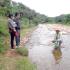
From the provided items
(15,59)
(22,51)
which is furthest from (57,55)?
(15,59)

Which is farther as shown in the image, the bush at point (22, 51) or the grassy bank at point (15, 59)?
the bush at point (22, 51)

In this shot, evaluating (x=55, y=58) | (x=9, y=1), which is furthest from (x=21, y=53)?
(x=9, y=1)

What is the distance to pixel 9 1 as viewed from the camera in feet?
111

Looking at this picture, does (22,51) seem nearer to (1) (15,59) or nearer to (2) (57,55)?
(1) (15,59)

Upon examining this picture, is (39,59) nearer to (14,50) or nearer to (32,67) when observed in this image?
(14,50)

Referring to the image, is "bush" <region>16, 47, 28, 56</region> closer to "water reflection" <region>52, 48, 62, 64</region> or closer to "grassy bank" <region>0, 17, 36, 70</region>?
"grassy bank" <region>0, 17, 36, 70</region>

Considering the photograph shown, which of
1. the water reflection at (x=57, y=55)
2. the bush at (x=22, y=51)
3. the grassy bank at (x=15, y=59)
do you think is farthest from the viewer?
the bush at (x=22, y=51)

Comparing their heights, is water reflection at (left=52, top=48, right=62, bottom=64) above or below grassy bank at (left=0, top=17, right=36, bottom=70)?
below

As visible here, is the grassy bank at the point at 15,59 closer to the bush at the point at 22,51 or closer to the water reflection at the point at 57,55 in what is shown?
the bush at the point at 22,51

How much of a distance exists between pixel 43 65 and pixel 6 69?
6.50 feet

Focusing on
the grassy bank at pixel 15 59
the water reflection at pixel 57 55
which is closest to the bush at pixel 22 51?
the grassy bank at pixel 15 59

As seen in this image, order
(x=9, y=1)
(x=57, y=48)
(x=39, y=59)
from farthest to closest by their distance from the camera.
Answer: (x=9, y=1) → (x=57, y=48) → (x=39, y=59)

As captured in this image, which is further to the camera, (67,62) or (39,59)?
(39,59)

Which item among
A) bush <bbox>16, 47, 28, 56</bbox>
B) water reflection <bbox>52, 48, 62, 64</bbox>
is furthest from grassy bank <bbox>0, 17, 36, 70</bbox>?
water reflection <bbox>52, 48, 62, 64</bbox>
